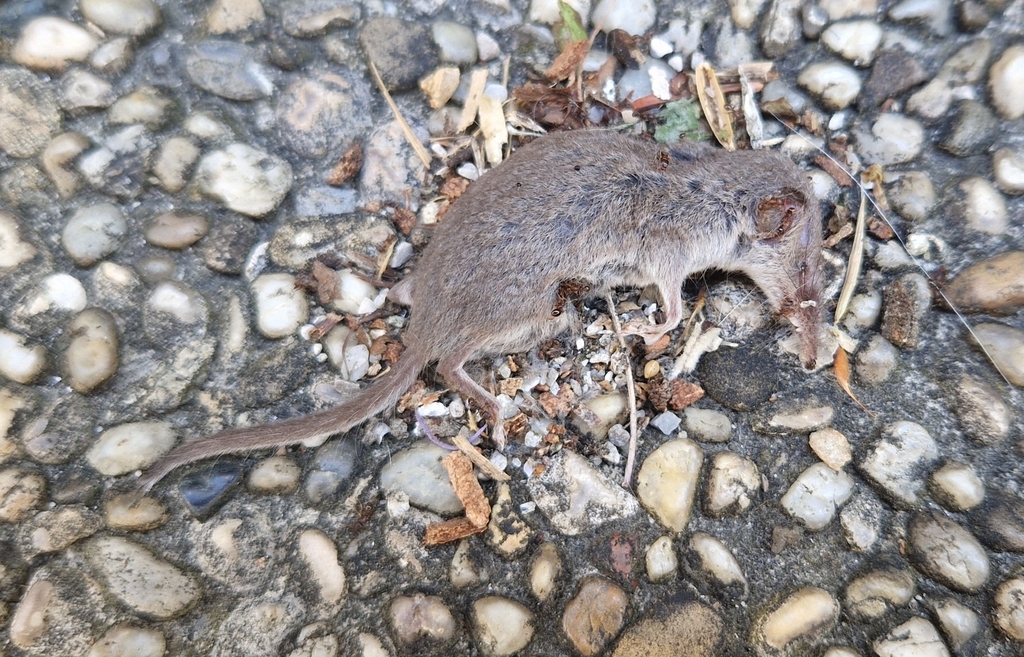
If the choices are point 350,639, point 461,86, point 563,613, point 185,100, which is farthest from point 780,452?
point 185,100

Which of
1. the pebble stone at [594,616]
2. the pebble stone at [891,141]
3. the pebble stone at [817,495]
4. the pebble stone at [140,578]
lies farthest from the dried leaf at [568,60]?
the pebble stone at [140,578]

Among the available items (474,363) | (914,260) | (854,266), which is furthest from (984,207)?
(474,363)

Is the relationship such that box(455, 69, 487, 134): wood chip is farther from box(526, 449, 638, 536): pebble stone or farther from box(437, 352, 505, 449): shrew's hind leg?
box(526, 449, 638, 536): pebble stone

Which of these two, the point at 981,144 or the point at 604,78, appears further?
the point at 604,78

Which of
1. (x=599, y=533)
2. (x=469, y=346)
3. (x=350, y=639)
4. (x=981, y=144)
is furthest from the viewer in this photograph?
(x=981, y=144)

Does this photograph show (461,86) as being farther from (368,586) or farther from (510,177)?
(368,586)

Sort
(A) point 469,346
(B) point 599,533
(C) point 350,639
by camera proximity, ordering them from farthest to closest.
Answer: (A) point 469,346
(B) point 599,533
(C) point 350,639

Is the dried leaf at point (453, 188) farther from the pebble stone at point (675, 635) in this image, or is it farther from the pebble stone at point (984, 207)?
the pebble stone at point (984, 207)
